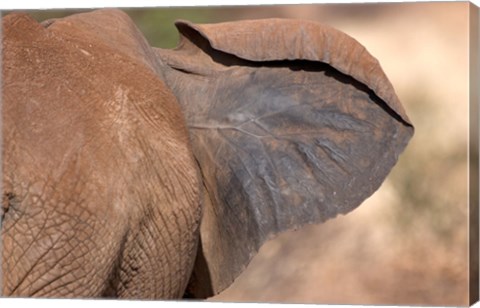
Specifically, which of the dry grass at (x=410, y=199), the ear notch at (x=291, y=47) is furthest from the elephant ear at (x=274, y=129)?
the dry grass at (x=410, y=199)

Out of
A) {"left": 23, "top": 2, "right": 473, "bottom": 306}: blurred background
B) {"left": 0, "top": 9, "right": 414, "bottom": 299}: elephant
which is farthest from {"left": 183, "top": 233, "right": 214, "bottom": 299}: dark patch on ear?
{"left": 23, "top": 2, "right": 473, "bottom": 306}: blurred background

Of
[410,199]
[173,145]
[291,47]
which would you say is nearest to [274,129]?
[291,47]

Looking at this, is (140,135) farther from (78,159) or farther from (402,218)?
(402,218)

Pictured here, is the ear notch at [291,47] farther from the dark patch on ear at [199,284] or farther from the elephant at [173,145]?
the dark patch on ear at [199,284]

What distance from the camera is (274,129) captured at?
296 cm

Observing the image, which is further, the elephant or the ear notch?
the ear notch

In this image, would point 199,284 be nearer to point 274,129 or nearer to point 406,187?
point 274,129

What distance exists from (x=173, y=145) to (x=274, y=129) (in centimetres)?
33

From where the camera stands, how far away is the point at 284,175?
2980 millimetres

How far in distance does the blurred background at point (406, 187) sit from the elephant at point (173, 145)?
18 cm

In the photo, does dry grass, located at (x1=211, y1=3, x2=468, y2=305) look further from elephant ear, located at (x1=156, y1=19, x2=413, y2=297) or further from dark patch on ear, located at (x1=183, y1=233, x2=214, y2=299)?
dark patch on ear, located at (x1=183, y1=233, x2=214, y2=299)

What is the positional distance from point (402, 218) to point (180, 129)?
760mm

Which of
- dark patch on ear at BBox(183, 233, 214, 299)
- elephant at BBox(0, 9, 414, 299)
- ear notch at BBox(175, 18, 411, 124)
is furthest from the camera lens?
dark patch on ear at BBox(183, 233, 214, 299)

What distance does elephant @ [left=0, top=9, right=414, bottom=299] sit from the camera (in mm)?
2510
